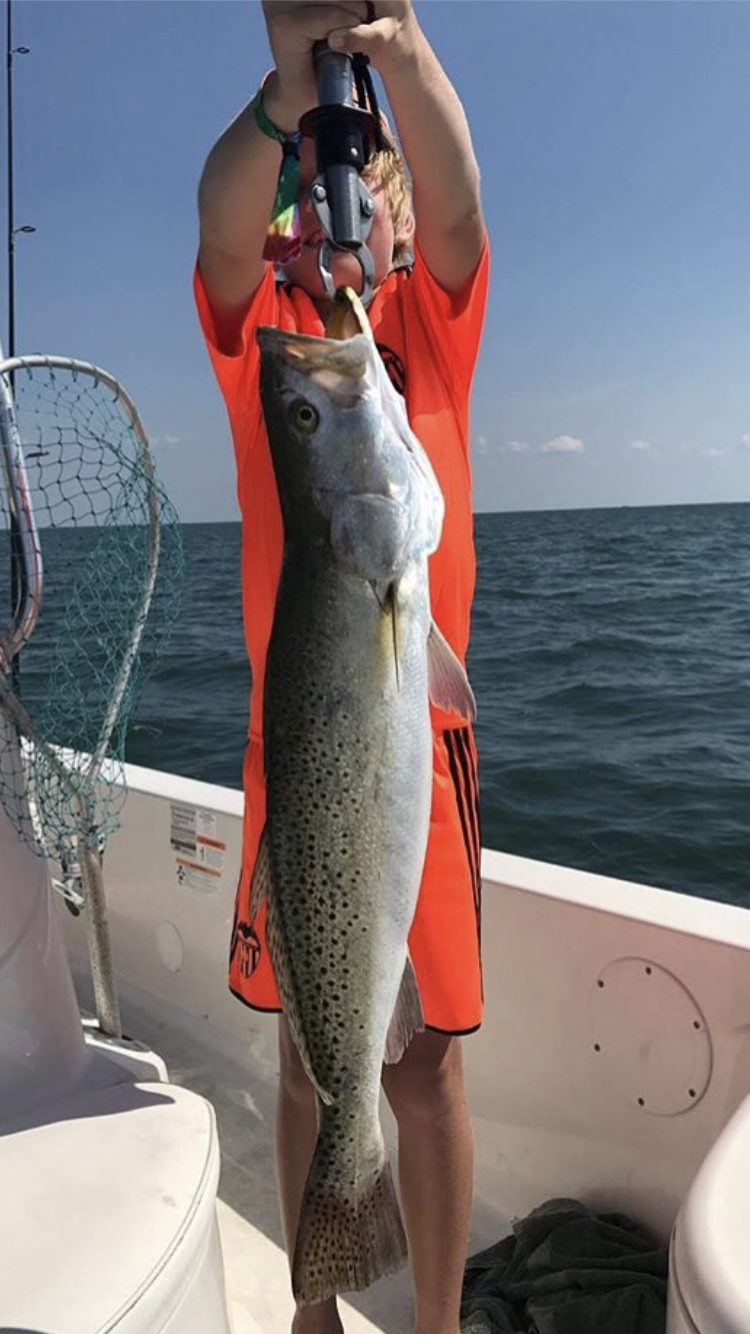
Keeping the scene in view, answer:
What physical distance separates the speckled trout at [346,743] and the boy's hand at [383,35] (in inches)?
16.7

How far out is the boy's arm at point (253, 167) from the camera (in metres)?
1.59

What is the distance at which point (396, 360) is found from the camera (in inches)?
92.0

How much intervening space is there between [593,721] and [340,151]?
1058 centimetres

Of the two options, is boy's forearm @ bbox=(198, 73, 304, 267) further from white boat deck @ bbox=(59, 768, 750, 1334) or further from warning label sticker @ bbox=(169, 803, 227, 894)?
warning label sticker @ bbox=(169, 803, 227, 894)

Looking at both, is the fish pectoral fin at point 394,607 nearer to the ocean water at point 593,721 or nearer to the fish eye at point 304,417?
the fish eye at point 304,417

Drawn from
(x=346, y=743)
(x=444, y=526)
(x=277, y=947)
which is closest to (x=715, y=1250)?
(x=277, y=947)

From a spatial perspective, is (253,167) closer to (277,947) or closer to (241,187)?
(241,187)

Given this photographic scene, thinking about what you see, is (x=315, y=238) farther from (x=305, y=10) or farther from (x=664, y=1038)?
(x=664, y=1038)

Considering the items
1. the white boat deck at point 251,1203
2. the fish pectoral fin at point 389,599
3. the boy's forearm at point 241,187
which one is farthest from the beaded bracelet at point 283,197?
the white boat deck at point 251,1203

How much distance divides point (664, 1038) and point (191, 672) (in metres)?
12.9

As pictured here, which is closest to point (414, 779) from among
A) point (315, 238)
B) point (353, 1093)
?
point (353, 1093)

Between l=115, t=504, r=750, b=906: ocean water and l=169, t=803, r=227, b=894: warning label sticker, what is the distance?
0.48 m

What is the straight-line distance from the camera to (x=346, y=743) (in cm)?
162

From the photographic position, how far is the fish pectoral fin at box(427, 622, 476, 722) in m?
1.70
